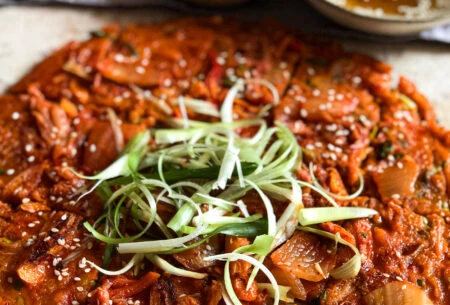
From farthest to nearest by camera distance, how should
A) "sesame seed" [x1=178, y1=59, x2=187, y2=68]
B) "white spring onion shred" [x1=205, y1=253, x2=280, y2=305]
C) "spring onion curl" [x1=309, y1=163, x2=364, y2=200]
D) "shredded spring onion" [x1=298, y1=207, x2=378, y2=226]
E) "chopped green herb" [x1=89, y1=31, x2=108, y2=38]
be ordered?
"chopped green herb" [x1=89, y1=31, x2=108, y2=38]
"sesame seed" [x1=178, y1=59, x2=187, y2=68]
"spring onion curl" [x1=309, y1=163, x2=364, y2=200]
"shredded spring onion" [x1=298, y1=207, x2=378, y2=226]
"white spring onion shred" [x1=205, y1=253, x2=280, y2=305]

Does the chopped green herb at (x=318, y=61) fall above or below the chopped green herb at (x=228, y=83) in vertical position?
above

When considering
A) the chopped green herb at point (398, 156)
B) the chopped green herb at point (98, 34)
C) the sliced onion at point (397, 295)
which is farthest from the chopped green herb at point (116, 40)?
the sliced onion at point (397, 295)

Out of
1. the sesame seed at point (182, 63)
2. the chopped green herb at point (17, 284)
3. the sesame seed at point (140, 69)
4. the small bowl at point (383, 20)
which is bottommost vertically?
the chopped green herb at point (17, 284)

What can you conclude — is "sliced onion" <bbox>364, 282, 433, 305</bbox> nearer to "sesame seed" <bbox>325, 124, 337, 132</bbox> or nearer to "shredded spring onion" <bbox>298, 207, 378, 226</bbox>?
"shredded spring onion" <bbox>298, 207, 378, 226</bbox>

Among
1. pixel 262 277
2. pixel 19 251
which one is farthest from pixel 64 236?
pixel 262 277

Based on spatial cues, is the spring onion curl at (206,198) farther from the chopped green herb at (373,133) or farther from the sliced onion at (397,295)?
the chopped green herb at (373,133)

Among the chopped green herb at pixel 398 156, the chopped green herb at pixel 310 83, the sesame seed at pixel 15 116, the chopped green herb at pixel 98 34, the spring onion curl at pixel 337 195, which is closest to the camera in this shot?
the spring onion curl at pixel 337 195

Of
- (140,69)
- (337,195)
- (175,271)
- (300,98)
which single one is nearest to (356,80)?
(300,98)

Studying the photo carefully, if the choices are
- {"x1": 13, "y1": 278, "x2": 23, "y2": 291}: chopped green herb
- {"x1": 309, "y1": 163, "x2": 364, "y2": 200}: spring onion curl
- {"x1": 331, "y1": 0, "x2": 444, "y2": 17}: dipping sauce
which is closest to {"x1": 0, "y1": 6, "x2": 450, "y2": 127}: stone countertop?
{"x1": 331, "y1": 0, "x2": 444, "y2": 17}: dipping sauce
